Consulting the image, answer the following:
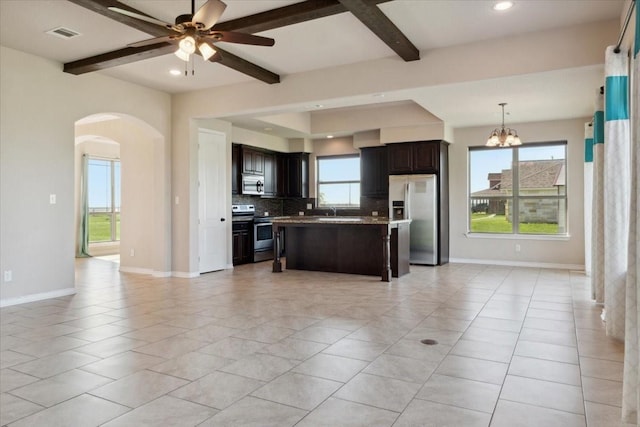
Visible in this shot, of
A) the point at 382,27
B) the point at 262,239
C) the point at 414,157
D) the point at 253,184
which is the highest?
the point at 382,27

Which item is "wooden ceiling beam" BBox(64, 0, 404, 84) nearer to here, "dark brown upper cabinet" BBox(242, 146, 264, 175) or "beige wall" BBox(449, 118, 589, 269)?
"dark brown upper cabinet" BBox(242, 146, 264, 175)

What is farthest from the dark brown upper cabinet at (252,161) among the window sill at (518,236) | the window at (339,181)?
the window sill at (518,236)

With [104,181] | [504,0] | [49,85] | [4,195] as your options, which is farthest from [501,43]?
[104,181]

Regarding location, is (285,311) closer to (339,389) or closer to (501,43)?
(339,389)

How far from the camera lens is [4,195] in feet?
16.4

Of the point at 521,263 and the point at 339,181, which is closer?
the point at 521,263

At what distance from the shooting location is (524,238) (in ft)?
27.0

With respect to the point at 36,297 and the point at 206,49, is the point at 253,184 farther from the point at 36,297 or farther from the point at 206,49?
the point at 206,49

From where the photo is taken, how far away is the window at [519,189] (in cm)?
810

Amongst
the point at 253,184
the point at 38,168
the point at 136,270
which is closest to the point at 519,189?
the point at 253,184

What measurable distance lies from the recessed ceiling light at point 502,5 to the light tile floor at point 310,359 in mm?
2975

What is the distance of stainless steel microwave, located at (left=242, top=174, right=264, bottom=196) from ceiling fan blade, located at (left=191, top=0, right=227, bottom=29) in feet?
17.9

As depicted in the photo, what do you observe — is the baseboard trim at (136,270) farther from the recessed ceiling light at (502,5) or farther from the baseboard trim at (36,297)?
the recessed ceiling light at (502,5)

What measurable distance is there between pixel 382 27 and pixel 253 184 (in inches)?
208
